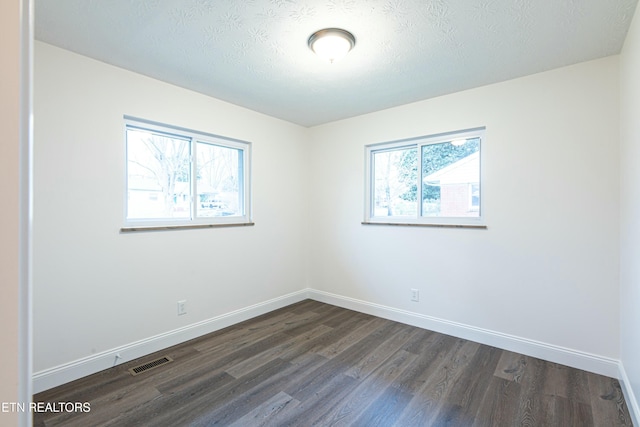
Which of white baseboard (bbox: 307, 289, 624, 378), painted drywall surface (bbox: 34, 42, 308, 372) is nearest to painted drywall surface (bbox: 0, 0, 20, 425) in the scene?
painted drywall surface (bbox: 34, 42, 308, 372)

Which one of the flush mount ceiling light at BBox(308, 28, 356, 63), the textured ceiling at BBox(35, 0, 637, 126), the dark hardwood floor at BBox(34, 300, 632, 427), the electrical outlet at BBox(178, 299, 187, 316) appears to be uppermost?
the textured ceiling at BBox(35, 0, 637, 126)

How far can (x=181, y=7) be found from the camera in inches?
68.5

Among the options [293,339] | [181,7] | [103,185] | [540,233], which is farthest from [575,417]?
[103,185]

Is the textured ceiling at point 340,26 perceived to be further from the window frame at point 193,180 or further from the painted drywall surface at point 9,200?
the painted drywall surface at point 9,200

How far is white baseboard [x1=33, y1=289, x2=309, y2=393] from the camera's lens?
210 centimetres

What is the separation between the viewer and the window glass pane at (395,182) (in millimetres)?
3377

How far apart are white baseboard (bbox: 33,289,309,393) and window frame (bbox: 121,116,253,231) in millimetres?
968

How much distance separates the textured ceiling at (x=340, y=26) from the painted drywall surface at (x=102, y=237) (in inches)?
8.8

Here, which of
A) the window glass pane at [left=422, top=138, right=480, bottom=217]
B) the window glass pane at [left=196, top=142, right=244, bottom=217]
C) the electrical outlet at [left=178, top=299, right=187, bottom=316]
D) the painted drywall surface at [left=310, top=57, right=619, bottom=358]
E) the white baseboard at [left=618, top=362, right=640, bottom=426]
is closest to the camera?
the white baseboard at [left=618, top=362, right=640, bottom=426]

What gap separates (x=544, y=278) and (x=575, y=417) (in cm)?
102

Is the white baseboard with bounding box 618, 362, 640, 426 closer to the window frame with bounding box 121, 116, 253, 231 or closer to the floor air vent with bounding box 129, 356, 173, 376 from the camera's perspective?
the floor air vent with bounding box 129, 356, 173, 376

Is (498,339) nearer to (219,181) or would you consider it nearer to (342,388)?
(342,388)

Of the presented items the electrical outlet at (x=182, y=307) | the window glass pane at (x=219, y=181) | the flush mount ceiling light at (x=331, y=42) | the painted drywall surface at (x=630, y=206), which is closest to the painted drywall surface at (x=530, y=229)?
the painted drywall surface at (x=630, y=206)

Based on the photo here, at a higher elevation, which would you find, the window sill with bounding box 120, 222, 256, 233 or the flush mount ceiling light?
the flush mount ceiling light
